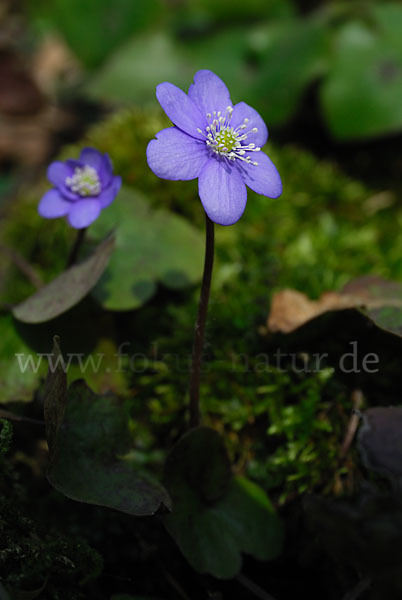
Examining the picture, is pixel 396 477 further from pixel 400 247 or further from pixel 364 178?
Answer: pixel 364 178

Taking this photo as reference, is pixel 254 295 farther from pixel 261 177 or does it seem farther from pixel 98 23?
pixel 98 23

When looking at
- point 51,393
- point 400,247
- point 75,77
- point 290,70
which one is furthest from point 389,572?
point 75,77

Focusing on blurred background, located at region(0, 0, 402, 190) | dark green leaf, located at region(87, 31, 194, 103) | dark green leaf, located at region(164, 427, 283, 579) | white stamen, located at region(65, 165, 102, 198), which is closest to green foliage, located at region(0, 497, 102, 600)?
dark green leaf, located at region(164, 427, 283, 579)

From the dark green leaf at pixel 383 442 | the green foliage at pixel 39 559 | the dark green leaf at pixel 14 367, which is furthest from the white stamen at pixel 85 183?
the dark green leaf at pixel 383 442

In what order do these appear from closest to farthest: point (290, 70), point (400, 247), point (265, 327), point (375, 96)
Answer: point (265, 327) → point (400, 247) → point (375, 96) → point (290, 70)

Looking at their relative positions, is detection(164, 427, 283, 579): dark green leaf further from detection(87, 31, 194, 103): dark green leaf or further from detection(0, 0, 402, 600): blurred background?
detection(87, 31, 194, 103): dark green leaf

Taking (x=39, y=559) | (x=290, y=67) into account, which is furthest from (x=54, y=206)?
(x=290, y=67)
